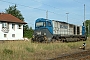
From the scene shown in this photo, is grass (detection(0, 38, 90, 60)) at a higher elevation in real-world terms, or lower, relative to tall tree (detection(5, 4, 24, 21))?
lower

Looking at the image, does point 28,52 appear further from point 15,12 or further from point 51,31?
point 15,12

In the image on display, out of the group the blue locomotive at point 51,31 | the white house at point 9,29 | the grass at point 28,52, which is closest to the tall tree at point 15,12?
the white house at point 9,29

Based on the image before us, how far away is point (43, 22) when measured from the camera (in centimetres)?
2416

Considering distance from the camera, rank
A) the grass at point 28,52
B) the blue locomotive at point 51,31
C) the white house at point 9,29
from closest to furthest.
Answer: the grass at point 28,52 < the blue locomotive at point 51,31 < the white house at point 9,29

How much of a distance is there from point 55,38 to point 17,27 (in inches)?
918

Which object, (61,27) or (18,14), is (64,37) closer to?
(61,27)

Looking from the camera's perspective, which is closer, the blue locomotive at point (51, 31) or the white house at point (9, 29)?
the blue locomotive at point (51, 31)

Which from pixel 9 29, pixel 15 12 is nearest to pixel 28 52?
pixel 9 29

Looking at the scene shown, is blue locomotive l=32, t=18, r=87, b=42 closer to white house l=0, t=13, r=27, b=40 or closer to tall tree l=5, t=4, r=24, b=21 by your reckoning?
white house l=0, t=13, r=27, b=40

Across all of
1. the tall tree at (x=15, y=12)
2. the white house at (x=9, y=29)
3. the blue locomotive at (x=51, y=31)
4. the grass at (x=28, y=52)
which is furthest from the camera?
the tall tree at (x=15, y=12)

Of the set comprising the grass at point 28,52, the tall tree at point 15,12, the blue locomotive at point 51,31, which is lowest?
the grass at point 28,52

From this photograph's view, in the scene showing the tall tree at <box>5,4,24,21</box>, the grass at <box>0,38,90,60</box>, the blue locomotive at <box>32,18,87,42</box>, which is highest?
the tall tree at <box>5,4,24,21</box>

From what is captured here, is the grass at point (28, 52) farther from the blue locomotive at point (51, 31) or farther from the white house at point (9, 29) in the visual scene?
the white house at point (9, 29)

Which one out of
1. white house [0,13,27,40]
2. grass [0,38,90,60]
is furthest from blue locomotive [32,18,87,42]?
white house [0,13,27,40]
